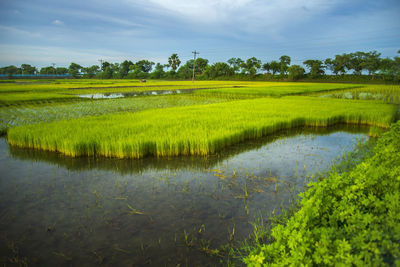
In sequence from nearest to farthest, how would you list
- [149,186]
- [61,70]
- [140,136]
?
[149,186] < [140,136] < [61,70]

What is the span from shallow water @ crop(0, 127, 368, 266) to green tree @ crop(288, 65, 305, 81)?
201 feet

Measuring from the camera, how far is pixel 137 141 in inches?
233

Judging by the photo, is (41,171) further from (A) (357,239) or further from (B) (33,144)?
(A) (357,239)

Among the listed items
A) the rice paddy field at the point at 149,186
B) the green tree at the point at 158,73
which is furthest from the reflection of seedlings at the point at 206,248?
the green tree at the point at 158,73

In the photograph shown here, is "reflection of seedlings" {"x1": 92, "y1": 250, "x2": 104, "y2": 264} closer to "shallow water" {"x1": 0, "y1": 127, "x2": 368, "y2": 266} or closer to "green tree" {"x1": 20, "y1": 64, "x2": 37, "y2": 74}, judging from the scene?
"shallow water" {"x1": 0, "y1": 127, "x2": 368, "y2": 266}

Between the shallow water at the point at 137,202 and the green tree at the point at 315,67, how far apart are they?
2497 inches

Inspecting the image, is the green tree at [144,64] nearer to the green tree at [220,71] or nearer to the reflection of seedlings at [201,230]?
the green tree at [220,71]

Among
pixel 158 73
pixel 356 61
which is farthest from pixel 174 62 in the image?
pixel 356 61

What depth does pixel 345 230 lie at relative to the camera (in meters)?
1.72

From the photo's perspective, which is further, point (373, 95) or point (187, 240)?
point (373, 95)

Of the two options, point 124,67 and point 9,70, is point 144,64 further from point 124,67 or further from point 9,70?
point 9,70

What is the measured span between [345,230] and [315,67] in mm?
72498

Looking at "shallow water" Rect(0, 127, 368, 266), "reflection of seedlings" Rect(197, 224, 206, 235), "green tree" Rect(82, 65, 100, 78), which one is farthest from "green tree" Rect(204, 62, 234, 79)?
"reflection of seedlings" Rect(197, 224, 206, 235)

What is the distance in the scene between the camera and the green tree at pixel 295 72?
61.2 meters
